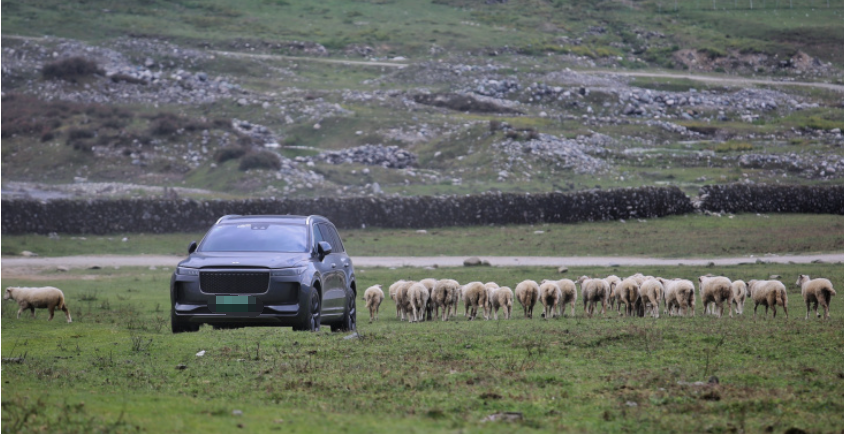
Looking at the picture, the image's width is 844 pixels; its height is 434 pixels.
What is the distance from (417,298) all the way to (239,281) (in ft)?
24.5

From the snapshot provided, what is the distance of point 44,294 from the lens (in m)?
21.1

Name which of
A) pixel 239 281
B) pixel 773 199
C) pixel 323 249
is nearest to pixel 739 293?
pixel 323 249

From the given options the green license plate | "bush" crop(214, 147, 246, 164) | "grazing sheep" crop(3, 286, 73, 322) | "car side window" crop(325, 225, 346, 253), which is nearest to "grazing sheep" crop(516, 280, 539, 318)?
"car side window" crop(325, 225, 346, 253)

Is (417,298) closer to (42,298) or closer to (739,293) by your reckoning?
(739,293)

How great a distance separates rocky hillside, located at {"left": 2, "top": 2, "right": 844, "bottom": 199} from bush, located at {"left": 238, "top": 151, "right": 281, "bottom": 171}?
0.29 feet

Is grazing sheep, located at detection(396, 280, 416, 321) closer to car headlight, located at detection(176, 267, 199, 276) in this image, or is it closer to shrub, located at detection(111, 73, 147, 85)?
car headlight, located at detection(176, 267, 199, 276)

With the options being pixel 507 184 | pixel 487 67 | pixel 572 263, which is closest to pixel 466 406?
pixel 572 263

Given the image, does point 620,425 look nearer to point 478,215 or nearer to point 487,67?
point 478,215

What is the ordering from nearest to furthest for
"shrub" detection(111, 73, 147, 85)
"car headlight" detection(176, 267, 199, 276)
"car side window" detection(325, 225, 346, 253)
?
"car headlight" detection(176, 267, 199, 276) < "car side window" detection(325, 225, 346, 253) < "shrub" detection(111, 73, 147, 85)

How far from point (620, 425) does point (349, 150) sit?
5371 centimetres

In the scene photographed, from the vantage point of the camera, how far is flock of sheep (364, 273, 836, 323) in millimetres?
20906

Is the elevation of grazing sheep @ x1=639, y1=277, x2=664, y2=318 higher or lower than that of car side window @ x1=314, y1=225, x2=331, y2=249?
lower

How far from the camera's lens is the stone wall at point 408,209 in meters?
44.6

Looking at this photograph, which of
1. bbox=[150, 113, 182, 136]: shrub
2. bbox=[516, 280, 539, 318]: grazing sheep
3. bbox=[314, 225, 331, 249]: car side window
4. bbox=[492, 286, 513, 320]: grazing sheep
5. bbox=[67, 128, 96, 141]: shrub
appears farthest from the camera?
bbox=[150, 113, 182, 136]: shrub
